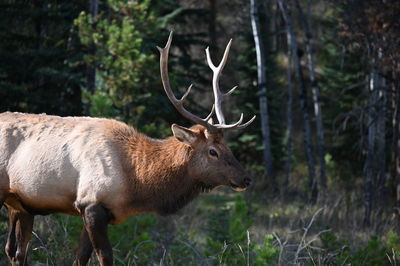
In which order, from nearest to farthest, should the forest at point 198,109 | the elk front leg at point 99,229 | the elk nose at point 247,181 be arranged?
the elk front leg at point 99,229
the elk nose at point 247,181
the forest at point 198,109

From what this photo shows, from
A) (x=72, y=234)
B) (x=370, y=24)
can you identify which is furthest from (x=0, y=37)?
(x=370, y=24)

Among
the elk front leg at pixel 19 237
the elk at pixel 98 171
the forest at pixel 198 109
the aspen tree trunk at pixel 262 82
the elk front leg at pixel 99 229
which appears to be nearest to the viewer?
the elk front leg at pixel 99 229

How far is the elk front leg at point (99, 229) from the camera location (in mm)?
5500

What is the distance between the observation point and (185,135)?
Answer: 601 cm

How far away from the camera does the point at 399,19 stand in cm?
1116

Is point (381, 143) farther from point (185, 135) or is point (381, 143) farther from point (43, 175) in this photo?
point (43, 175)

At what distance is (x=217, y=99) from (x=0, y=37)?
7.68 m

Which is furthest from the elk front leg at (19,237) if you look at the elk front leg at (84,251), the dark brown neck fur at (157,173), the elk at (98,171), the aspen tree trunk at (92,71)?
the aspen tree trunk at (92,71)

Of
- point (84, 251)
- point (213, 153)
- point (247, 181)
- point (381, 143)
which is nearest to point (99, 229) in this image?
point (84, 251)

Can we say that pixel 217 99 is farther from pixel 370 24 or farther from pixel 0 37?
pixel 0 37

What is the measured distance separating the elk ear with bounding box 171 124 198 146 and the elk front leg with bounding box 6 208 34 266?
173 centimetres

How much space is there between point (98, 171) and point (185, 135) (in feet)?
3.12

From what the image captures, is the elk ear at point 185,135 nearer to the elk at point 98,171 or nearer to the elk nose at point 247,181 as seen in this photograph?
the elk at point 98,171

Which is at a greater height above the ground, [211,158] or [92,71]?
[92,71]
